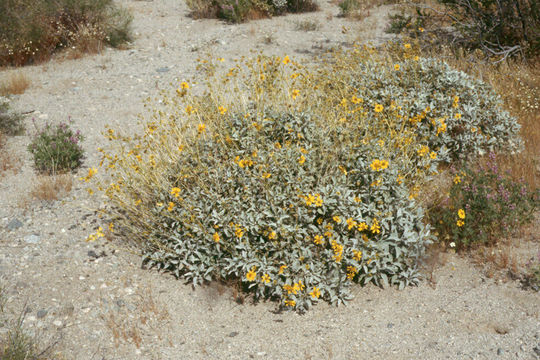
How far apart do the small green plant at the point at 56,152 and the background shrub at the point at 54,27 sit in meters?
3.57

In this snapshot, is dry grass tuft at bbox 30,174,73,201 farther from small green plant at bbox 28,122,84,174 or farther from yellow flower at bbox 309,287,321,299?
yellow flower at bbox 309,287,321,299

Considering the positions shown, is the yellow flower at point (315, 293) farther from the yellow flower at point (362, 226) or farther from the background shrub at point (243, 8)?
the background shrub at point (243, 8)

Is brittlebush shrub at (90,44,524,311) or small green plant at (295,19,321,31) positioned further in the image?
small green plant at (295,19,321,31)

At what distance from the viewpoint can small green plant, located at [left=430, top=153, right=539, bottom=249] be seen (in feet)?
12.4

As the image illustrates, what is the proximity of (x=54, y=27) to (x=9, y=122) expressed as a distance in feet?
11.6

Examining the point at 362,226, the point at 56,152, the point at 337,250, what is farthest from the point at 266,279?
the point at 56,152

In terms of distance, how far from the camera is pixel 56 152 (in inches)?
198

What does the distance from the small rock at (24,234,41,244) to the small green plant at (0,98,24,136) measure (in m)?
2.38

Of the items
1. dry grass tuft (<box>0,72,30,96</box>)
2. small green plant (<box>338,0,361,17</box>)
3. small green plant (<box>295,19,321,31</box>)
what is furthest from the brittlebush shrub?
small green plant (<box>338,0,361,17</box>)

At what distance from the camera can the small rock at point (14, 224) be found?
13.7 ft

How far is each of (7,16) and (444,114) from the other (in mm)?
7362

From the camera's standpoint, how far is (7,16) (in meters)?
7.91

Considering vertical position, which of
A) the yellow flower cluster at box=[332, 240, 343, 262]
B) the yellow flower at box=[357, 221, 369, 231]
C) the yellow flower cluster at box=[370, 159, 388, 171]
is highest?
the yellow flower cluster at box=[370, 159, 388, 171]

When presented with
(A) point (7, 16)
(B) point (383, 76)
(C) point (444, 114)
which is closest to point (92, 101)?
(A) point (7, 16)
